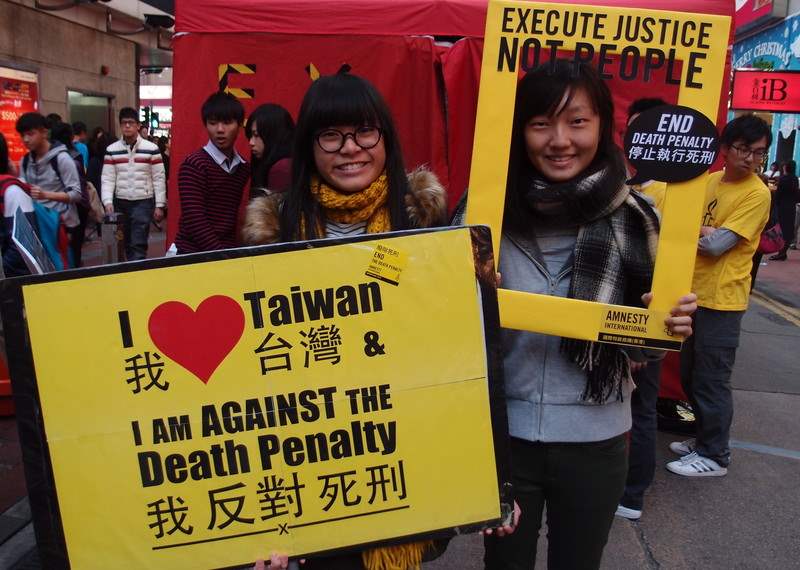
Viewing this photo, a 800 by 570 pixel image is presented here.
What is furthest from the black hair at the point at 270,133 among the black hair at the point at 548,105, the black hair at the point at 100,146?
the black hair at the point at 100,146

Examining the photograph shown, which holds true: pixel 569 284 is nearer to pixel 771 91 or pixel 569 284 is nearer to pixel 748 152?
pixel 748 152

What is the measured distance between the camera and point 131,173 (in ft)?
25.1

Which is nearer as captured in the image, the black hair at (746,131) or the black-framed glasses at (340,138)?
the black-framed glasses at (340,138)

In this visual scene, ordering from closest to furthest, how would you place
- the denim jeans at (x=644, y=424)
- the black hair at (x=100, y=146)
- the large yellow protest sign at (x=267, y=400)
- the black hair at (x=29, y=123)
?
the large yellow protest sign at (x=267, y=400) < the denim jeans at (x=644, y=424) < the black hair at (x=29, y=123) < the black hair at (x=100, y=146)

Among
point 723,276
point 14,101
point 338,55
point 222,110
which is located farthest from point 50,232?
point 14,101

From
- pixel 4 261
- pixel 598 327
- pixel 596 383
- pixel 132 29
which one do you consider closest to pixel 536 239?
pixel 598 327

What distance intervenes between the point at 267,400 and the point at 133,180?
22.5 feet

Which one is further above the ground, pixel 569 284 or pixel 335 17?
pixel 335 17

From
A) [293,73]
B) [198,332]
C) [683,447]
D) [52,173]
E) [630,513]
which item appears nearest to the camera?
[198,332]

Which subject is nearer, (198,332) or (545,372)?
(198,332)

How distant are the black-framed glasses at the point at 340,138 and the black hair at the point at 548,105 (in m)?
0.37

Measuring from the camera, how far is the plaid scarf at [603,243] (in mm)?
1714

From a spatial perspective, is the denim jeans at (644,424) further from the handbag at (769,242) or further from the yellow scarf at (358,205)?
the yellow scarf at (358,205)

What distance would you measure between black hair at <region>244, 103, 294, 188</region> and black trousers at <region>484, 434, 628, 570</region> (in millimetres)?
2186
